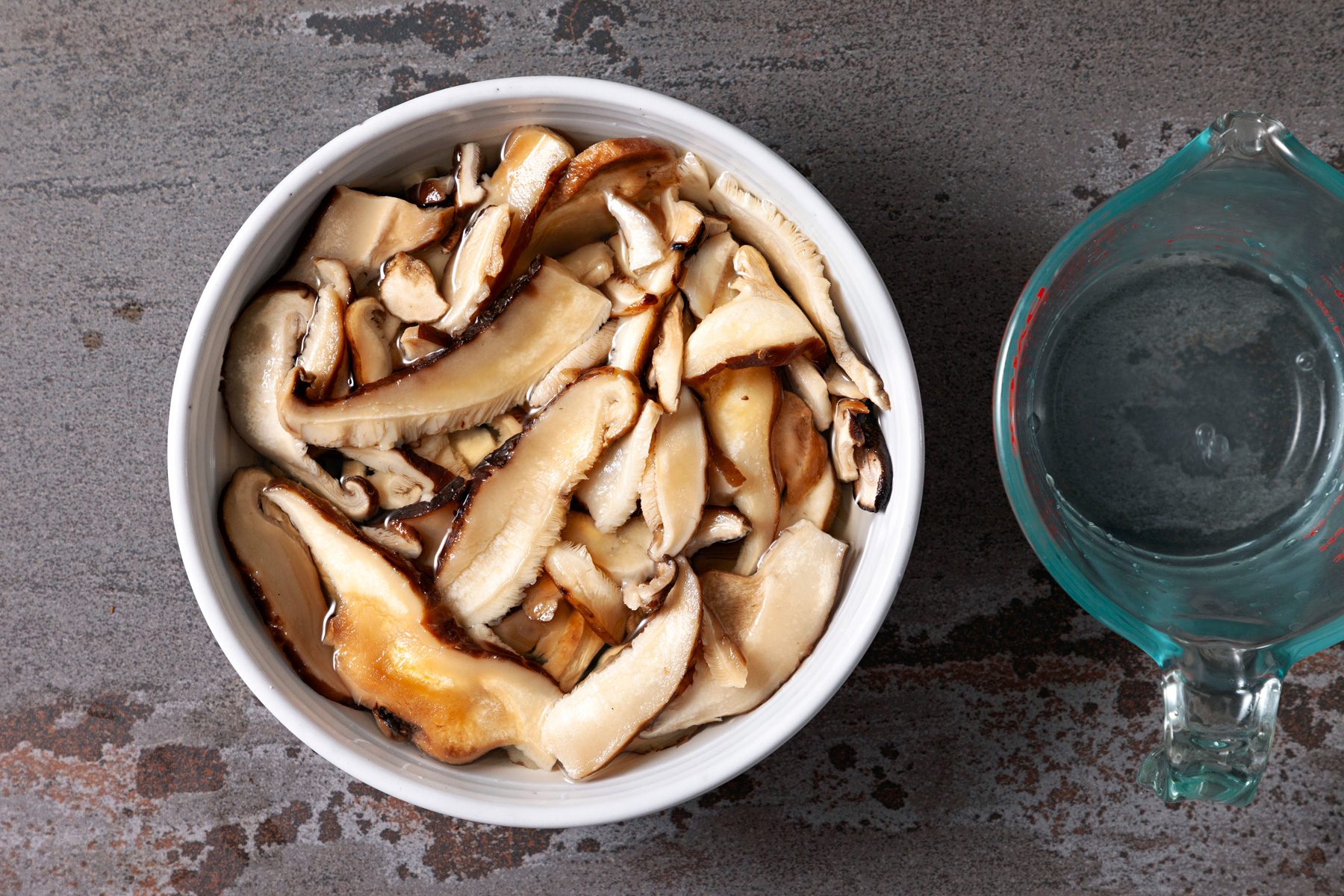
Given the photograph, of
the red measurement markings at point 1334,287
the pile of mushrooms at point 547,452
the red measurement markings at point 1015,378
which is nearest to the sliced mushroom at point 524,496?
the pile of mushrooms at point 547,452

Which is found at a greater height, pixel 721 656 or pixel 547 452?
pixel 547 452

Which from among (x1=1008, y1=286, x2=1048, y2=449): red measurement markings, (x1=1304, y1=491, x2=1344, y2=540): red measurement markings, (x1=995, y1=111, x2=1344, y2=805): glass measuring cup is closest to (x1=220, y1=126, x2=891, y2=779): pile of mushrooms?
(x1=1008, y1=286, x2=1048, y2=449): red measurement markings

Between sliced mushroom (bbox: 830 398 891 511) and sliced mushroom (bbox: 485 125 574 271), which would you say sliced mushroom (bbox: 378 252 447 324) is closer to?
sliced mushroom (bbox: 485 125 574 271)

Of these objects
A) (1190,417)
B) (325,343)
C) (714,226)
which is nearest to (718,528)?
(714,226)

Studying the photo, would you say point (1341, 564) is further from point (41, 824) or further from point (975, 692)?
point (41, 824)

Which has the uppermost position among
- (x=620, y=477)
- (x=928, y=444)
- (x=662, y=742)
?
(x=928, y=444)

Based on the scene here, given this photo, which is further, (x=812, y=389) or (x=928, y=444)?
(x=928, y=444)

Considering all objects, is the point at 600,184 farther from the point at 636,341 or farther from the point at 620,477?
the point at 620,477
